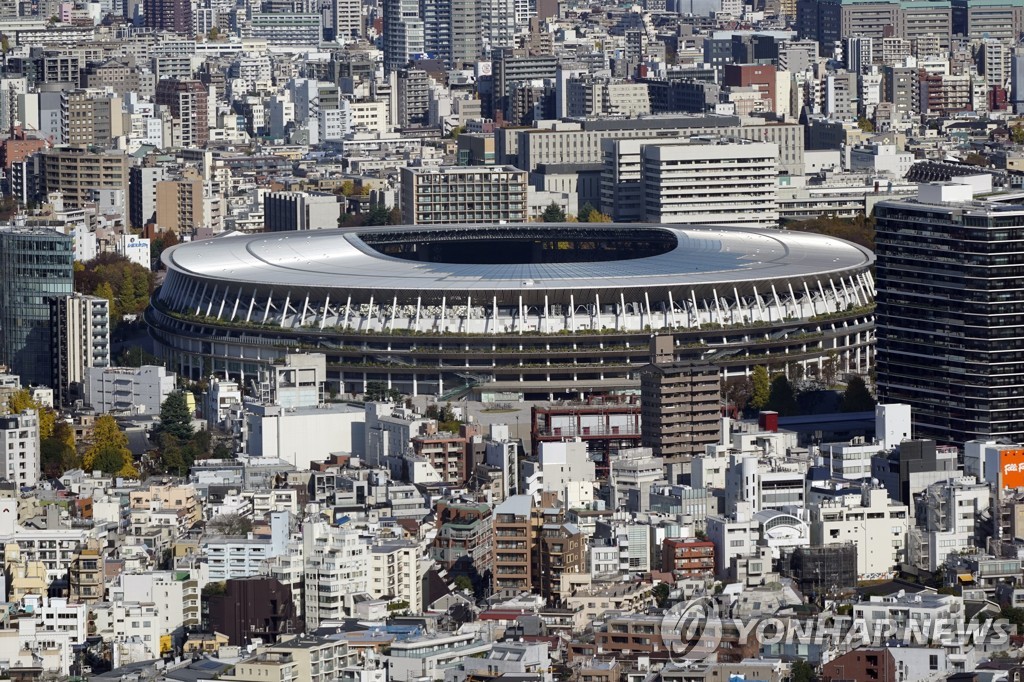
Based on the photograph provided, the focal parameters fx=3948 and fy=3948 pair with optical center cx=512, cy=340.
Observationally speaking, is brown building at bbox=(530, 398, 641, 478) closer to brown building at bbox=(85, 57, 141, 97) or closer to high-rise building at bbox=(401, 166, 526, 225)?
high-rise building at bbox=(401, 166, 526, 225)

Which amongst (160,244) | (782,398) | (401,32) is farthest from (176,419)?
(401,32)

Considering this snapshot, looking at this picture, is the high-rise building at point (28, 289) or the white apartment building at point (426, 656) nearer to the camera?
the white apartment building at point (426, 656)

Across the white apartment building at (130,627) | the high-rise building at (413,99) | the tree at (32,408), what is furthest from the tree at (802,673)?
the high-rise building at (413,99)

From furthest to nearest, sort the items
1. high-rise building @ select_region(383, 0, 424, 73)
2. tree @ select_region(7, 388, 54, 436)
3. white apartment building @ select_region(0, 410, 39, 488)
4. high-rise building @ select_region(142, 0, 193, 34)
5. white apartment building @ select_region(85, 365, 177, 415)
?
high-rise building @ select_region(142, 0, 193, 34) → high-rise building @ select_region(383, 0, 424, 73) → white apartment building @ select_region(85, 365, 177, 415) → tree @ select_region(7, 388, 54, 436) → white apartment building @ select_region(0, 410, 39, 488)

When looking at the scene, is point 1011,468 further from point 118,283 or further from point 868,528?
point 118,283

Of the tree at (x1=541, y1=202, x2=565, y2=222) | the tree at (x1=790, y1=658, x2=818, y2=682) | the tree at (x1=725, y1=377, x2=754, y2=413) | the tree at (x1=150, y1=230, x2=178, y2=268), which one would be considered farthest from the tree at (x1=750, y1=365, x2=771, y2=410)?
the tree at (x1=541, y1=202, x2=565, y2=222)
